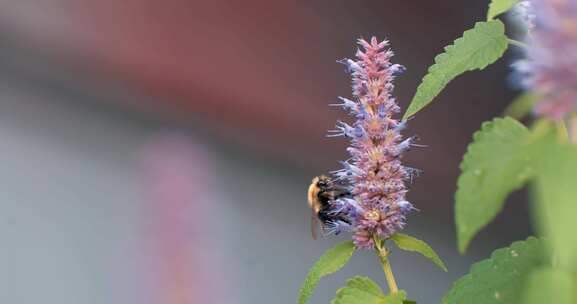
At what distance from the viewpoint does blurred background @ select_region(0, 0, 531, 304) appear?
20.8 feet

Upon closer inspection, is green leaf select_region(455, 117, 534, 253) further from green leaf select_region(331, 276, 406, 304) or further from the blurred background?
the blurred background

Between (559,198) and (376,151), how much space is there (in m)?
0.67

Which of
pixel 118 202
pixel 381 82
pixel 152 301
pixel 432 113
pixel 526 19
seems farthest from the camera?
pixel 432 113

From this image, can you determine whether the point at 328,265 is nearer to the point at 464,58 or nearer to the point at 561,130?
the point at 464,58

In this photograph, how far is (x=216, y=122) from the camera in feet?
23.7

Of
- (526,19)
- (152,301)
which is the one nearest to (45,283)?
(152,301)

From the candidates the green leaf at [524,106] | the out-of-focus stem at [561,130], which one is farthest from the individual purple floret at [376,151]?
the green leaf at [524,106]

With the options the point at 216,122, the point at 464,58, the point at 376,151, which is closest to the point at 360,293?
the point at 376,151

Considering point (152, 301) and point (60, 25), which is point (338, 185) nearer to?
point (152, 301)

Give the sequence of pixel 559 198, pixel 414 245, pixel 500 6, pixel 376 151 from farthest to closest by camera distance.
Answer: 1. pixel 414 245
2. pixel 376 151
3. pixel 500 6
4. pixel 559 198

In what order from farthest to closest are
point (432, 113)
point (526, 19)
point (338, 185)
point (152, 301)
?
point (432, 113), point (152, 301), point (338, 185), point (526, 19)

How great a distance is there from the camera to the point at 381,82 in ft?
5.50

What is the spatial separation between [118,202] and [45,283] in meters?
0.80

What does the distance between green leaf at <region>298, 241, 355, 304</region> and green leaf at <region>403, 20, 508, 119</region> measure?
1.00 feet
